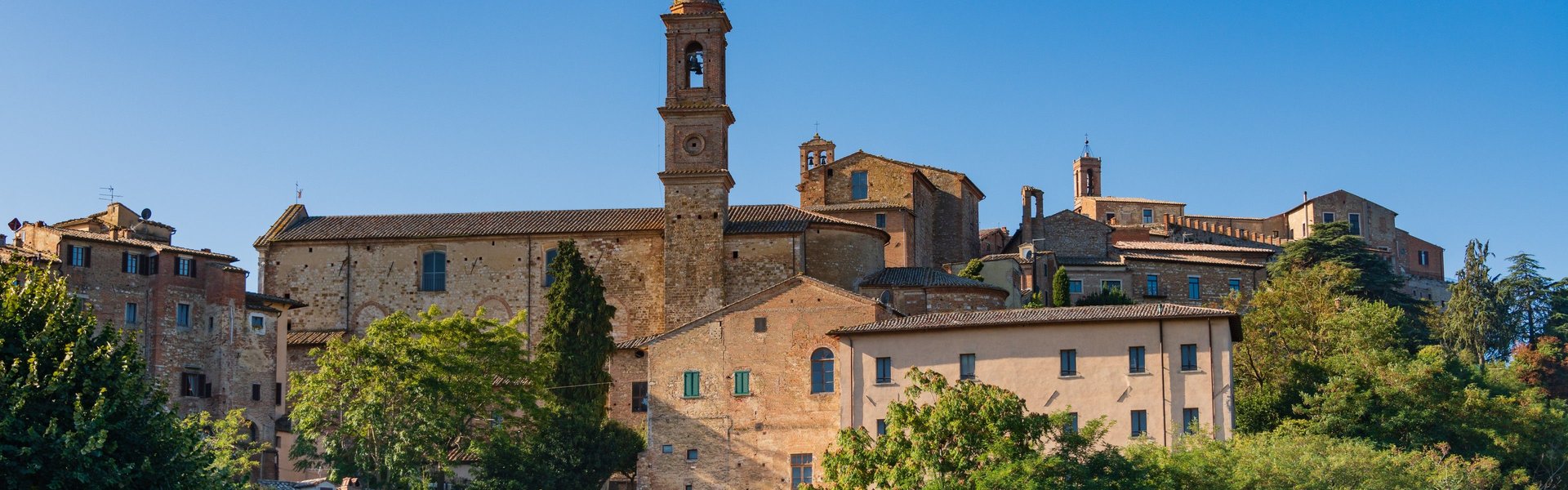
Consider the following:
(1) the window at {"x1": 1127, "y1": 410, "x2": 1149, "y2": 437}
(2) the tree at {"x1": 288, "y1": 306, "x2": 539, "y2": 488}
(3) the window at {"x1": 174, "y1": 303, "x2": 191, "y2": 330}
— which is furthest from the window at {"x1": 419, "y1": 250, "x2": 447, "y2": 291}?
(1) the window at {"x1": 1127, "y1": 410, "x2": 1149, "y2": 437}

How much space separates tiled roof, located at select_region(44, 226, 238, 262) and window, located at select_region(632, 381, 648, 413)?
42.3 feet

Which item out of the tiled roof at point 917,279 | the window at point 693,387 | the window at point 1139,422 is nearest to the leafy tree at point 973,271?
the tiled roof at point 917,279

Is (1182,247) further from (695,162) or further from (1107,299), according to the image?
(695,162)

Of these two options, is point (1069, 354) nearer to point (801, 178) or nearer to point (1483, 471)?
point (1483, 471)

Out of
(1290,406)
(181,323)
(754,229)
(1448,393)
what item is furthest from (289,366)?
(1448,393)

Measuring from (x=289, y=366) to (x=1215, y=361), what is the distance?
102 ft

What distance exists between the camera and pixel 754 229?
202ft

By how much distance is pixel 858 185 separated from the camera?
71.0m

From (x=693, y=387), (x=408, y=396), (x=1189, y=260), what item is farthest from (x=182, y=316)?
(x=1189, y=260)

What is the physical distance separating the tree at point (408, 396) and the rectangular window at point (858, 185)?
2161 centimetres

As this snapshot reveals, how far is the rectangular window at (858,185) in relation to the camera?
233ft

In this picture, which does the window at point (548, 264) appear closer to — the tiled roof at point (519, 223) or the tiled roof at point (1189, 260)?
the tiled roof at point (519, 223)

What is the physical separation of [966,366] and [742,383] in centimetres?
654

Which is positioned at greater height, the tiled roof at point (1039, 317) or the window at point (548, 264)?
the window at point (548, 264)
